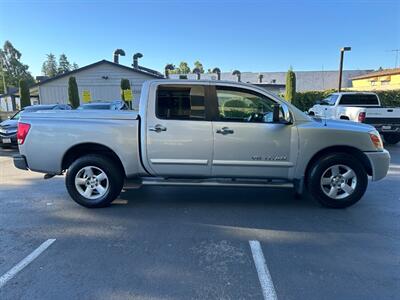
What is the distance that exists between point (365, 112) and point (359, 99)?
2933 millimetres

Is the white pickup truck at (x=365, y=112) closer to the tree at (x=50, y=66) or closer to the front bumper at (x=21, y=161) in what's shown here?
the front bumper at (x=21, y=161)

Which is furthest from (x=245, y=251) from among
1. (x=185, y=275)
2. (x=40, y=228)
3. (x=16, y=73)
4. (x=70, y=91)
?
(x=16, y=73)

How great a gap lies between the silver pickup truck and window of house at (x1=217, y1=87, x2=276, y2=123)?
2 cm

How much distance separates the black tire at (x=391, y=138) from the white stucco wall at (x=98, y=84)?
21.9 meters

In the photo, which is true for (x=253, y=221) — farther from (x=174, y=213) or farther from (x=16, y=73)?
(x=16, y=73)

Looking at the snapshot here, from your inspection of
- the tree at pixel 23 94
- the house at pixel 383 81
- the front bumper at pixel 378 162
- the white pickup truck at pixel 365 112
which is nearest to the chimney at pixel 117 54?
the tree at pixel 23 94

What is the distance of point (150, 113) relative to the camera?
508 cm

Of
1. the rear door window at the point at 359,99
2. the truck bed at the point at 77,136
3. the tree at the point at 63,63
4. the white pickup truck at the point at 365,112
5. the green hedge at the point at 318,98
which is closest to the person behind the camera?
the truck bed at the point at 77,136

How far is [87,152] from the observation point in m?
5.35

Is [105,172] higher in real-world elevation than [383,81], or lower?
lower

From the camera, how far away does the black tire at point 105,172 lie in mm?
5160

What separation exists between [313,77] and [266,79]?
7.52m

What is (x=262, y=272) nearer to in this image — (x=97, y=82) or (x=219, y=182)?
(x=219, y=182)

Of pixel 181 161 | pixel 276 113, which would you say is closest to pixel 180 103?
pixel 181 161
